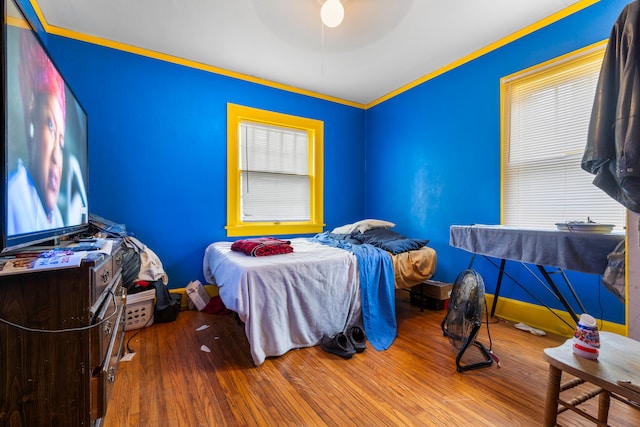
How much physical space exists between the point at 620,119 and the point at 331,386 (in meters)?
1.90

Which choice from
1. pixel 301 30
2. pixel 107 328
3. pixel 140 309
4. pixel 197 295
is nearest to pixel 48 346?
pixel 107 328

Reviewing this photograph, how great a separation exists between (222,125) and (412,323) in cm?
293

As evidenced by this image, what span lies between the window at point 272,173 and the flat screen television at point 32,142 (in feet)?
5.78

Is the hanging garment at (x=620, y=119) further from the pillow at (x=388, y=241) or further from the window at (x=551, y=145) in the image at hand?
the pillow at (x=388, y=241)

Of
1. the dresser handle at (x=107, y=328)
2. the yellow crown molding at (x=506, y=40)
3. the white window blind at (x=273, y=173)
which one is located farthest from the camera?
the white window blind at (x=273, y=173)

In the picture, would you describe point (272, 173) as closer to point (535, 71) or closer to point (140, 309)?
point (140, 309)

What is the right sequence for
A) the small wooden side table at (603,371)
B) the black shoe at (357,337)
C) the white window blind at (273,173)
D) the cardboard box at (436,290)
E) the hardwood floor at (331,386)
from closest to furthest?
the small wooden side table at (603,371), the hardwood floor at (331,386), the black shoe at (357,337), the cardboard box at (436,290), the white window blind at (273,173)

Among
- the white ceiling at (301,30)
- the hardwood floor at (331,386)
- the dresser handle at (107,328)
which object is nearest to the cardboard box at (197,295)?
the hardwood floor at (331,386)

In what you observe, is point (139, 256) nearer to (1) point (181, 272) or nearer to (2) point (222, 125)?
(1) point (181, 272)

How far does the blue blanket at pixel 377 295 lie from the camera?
2257mm

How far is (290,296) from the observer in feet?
6.56

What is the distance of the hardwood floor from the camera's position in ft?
4.52

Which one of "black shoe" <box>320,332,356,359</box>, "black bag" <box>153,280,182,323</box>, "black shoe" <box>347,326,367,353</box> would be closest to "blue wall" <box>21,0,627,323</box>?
"black bag" <box>153,280,182,323</box>

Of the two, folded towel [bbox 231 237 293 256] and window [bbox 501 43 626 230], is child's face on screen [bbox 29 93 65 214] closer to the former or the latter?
folded towel [bbox 231 237 293 256]
